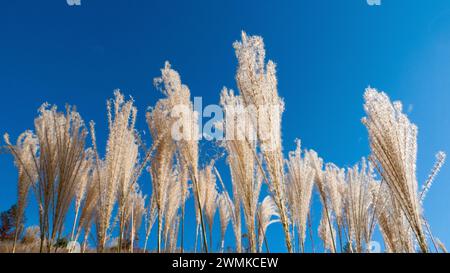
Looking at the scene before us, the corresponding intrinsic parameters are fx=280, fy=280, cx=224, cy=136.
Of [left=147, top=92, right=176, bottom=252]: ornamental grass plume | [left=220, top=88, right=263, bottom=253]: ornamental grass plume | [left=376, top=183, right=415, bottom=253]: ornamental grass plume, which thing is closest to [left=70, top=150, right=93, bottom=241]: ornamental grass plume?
[left=147, top=92, right=176, bottom=252]: ornamental grass plume

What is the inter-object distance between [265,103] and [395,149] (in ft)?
3.85

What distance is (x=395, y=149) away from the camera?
2346 mm

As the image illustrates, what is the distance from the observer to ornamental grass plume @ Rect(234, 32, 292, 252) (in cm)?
202

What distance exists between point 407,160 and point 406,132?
28 centimetres

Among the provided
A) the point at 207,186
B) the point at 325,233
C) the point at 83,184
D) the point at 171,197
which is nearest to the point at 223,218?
the point at 207,186

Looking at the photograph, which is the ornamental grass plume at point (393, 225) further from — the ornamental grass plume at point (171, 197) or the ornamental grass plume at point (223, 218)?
the ornamental grass plume at point (223, 218)

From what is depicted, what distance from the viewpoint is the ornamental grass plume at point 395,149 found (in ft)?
7.23

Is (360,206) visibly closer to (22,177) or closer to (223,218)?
(223,218)

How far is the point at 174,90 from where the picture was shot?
340 centimetres

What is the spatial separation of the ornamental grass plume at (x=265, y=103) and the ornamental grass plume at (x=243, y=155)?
223mm

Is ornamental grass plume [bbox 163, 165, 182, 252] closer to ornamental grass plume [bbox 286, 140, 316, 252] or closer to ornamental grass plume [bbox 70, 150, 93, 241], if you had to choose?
ornamental grass plume [bbox 70, 150, 93, 241]

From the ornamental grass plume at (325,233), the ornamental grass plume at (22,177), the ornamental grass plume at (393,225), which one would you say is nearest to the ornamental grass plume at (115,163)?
the ornamental grass plume at (22,177)

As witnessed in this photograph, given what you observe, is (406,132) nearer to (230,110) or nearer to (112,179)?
(230,110)
